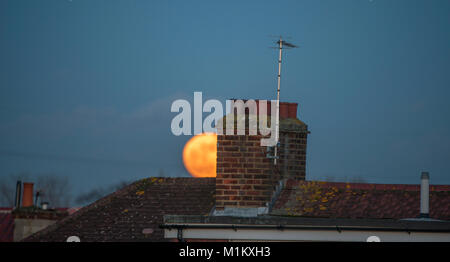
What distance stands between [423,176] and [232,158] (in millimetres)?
4845

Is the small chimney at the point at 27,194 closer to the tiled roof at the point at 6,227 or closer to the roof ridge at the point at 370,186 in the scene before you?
the tiled roof at the point at 6,227

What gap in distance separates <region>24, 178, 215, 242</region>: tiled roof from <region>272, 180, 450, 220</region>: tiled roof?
281 cm

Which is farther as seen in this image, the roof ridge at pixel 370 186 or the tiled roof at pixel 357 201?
the roof ridge at pixel 370 186

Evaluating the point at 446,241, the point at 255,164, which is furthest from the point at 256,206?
the point at 446,241

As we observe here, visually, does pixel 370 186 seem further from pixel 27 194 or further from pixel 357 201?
pixel 27 194

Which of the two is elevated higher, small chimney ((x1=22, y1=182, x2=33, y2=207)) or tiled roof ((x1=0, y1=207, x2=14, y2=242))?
small chimney ((x1=22, y1=182, x2=33, y2=207))

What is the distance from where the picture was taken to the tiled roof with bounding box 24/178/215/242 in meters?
20.3

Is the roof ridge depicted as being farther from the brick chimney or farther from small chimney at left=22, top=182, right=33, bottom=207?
small chimney at left=22, top=182, right=33, bottom=207

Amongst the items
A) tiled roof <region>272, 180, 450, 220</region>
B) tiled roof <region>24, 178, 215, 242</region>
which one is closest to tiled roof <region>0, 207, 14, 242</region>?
tiled roof <region>24, 178, 215, 242</region>

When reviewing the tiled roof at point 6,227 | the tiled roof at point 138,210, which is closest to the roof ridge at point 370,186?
the tiled roof at point 138,210

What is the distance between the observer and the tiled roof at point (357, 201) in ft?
55.5

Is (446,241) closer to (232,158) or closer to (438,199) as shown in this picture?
(438,199)

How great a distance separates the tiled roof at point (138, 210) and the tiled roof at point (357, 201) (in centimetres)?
281
